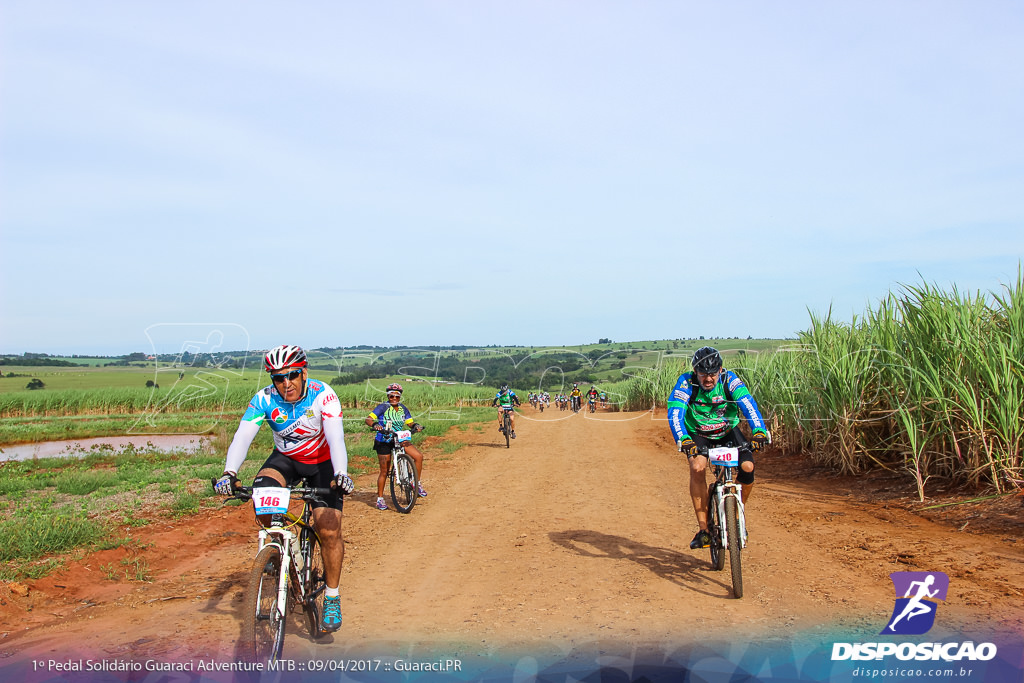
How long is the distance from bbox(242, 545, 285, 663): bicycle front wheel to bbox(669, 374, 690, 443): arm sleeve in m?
3.95

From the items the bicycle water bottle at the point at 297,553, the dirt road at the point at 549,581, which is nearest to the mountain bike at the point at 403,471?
the dirt road at the point at 549,581

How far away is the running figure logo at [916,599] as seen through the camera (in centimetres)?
518

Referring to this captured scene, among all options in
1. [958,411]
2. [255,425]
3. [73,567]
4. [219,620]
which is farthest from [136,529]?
[958,411]

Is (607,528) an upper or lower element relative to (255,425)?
lower

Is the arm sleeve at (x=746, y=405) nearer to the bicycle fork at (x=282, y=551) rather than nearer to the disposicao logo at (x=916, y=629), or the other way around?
the disposicao logo at (x=916, y=629)

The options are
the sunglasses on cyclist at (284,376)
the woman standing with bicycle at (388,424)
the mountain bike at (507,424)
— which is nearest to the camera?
the sunglasses on cyclist at (284,376)

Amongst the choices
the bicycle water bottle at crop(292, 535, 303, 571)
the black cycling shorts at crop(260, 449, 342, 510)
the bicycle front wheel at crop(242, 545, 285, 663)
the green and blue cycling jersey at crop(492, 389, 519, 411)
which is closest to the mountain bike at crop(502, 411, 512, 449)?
the green and blue cycling jersey at crop(492, 389, 519, 411)

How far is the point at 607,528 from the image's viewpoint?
9.18 meters

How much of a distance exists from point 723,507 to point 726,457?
502mm

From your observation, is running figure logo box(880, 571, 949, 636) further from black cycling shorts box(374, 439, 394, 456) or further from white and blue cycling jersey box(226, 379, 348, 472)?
black cycling shorts box(374, 439, 394, 456)

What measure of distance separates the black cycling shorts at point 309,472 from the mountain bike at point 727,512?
361 centimetres

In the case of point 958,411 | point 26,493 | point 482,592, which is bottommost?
point 26,493

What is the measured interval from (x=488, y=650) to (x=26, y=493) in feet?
43.1

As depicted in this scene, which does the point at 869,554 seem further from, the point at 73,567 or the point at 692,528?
the point at 73,567
